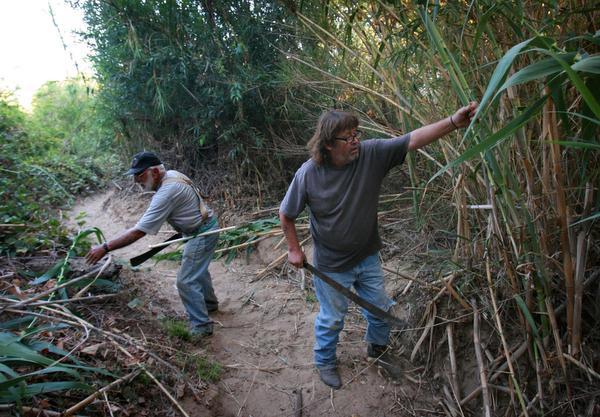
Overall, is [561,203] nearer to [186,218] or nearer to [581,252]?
[581,252]

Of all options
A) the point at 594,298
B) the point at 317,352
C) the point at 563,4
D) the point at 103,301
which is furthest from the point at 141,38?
the point at 594,298

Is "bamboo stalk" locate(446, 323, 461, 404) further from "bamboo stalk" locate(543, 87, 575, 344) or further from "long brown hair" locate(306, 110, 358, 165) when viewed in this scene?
"long brown hair" locate(306, 110, 358, 165)

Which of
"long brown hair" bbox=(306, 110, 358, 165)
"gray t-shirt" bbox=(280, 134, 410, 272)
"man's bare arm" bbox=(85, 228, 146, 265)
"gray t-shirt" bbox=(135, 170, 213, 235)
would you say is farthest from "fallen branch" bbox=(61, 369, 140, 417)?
"long brown hair" bbox=(306, 110, 358, 165)

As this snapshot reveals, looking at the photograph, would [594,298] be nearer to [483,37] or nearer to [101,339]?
[483,37]

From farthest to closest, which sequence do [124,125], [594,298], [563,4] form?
[124,125], [594,298], [563,4]

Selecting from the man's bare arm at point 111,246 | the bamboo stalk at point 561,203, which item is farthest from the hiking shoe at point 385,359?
the man's bare arm at point 111,246

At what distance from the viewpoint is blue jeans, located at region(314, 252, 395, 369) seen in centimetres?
258

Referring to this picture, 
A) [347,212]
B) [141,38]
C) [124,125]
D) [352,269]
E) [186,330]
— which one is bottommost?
[186,330]

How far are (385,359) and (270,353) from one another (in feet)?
2.89

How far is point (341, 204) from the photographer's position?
239 cm

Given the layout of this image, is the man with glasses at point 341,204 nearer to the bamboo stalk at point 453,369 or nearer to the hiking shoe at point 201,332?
the bamboo stalk at point 453,369

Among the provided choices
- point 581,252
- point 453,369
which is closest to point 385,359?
point 453,369

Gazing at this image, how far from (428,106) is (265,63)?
3.20 meters

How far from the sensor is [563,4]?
66.1 inches
